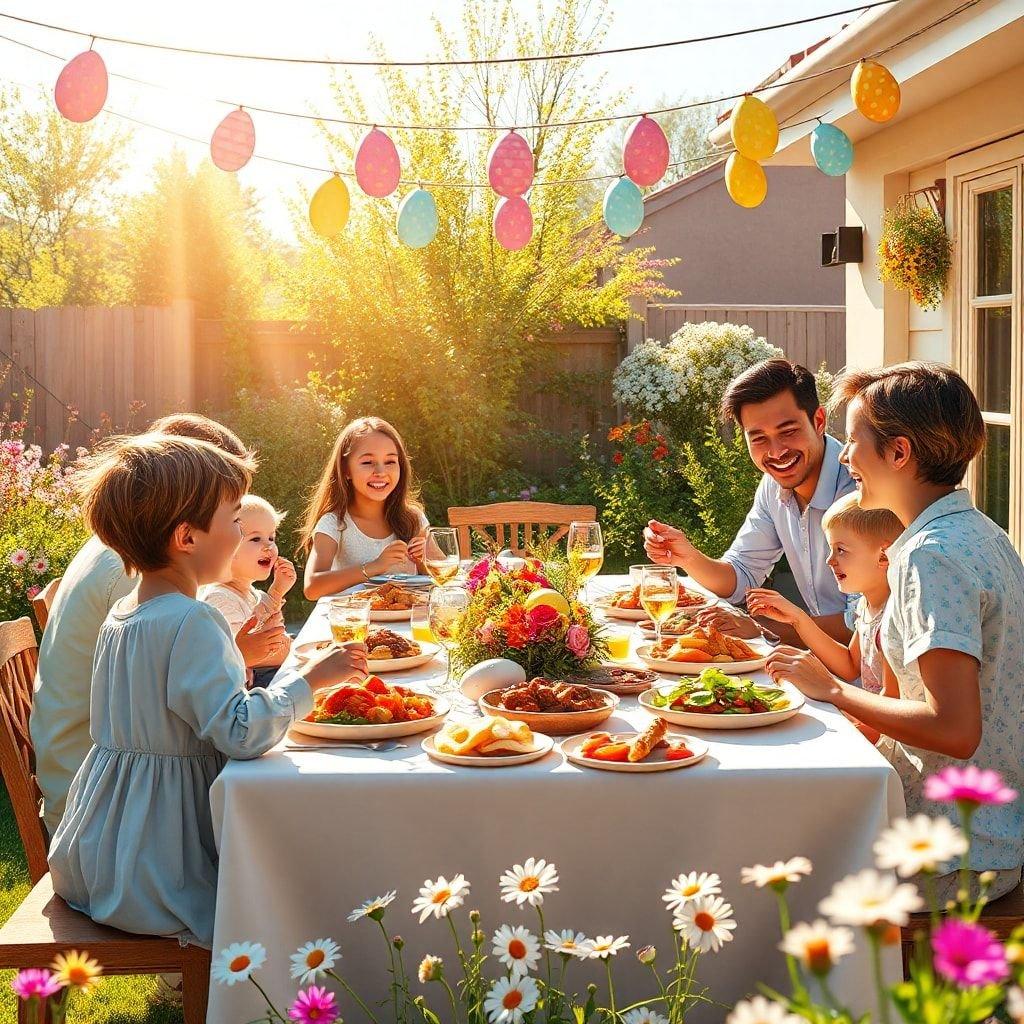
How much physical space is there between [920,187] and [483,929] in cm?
522

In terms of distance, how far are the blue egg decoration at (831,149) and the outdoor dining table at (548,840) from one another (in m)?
3.40

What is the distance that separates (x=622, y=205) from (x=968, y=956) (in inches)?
186

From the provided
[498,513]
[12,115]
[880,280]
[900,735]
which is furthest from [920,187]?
[12,115]

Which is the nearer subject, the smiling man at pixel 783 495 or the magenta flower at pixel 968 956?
the magenta flower at pixel 968 956

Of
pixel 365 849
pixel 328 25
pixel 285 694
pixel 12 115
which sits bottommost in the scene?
pixel 365 849

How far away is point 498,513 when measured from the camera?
5.15 m

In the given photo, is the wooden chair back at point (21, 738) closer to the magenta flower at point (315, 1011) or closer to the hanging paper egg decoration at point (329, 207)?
the magenta flower at point (315, 1011)

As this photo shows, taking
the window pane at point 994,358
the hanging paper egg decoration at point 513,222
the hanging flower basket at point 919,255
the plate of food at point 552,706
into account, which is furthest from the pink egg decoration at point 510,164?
the plate of food at point 552,706

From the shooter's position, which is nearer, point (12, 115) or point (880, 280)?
point (880, 280)

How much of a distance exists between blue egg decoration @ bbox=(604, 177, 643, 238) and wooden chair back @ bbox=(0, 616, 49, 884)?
3.18 metres

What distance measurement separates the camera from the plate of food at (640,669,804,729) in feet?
7.22

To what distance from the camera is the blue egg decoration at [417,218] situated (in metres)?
5.06

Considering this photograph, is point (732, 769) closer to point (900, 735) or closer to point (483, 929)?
point (900, 735)

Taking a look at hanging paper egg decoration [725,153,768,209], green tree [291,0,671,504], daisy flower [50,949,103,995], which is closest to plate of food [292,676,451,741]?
daisy flower [50,949,103,995]
